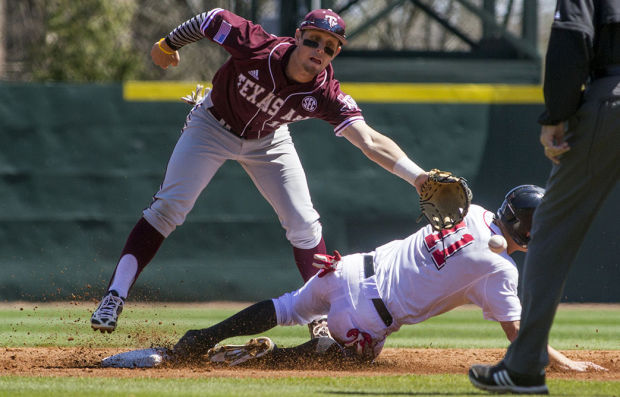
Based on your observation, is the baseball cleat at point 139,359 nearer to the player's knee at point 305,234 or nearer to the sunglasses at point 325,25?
the player's knee at point 305,234

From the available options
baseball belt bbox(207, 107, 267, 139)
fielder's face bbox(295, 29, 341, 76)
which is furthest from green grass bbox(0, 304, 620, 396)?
fielder's face bbox(295, 29, 341, 76)

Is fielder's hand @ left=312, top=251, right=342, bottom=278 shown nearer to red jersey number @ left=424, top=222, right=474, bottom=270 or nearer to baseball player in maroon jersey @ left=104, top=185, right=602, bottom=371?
baseball player in maroon jersey @ left=104, top=185, right=602, bottom=371

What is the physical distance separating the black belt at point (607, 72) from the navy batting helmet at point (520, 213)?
3.32ft

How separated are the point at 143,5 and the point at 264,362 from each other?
50.9ft

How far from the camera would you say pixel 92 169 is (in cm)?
893

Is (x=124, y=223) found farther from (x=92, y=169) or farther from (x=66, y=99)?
(x=66, y=99)

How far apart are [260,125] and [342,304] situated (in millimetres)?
1311

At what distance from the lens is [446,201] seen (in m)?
4.23

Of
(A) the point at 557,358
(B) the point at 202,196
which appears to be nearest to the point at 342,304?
(A) the point at 557,358

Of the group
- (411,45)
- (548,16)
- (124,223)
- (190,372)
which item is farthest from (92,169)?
(548,16)

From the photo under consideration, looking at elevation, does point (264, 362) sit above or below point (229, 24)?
below

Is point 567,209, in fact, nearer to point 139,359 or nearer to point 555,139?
point 555,139

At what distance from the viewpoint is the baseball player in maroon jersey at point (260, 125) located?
15.4 feet

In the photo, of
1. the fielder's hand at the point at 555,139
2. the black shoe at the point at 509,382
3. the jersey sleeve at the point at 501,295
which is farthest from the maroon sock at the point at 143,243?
the fielder's hand at the point at 555,139
